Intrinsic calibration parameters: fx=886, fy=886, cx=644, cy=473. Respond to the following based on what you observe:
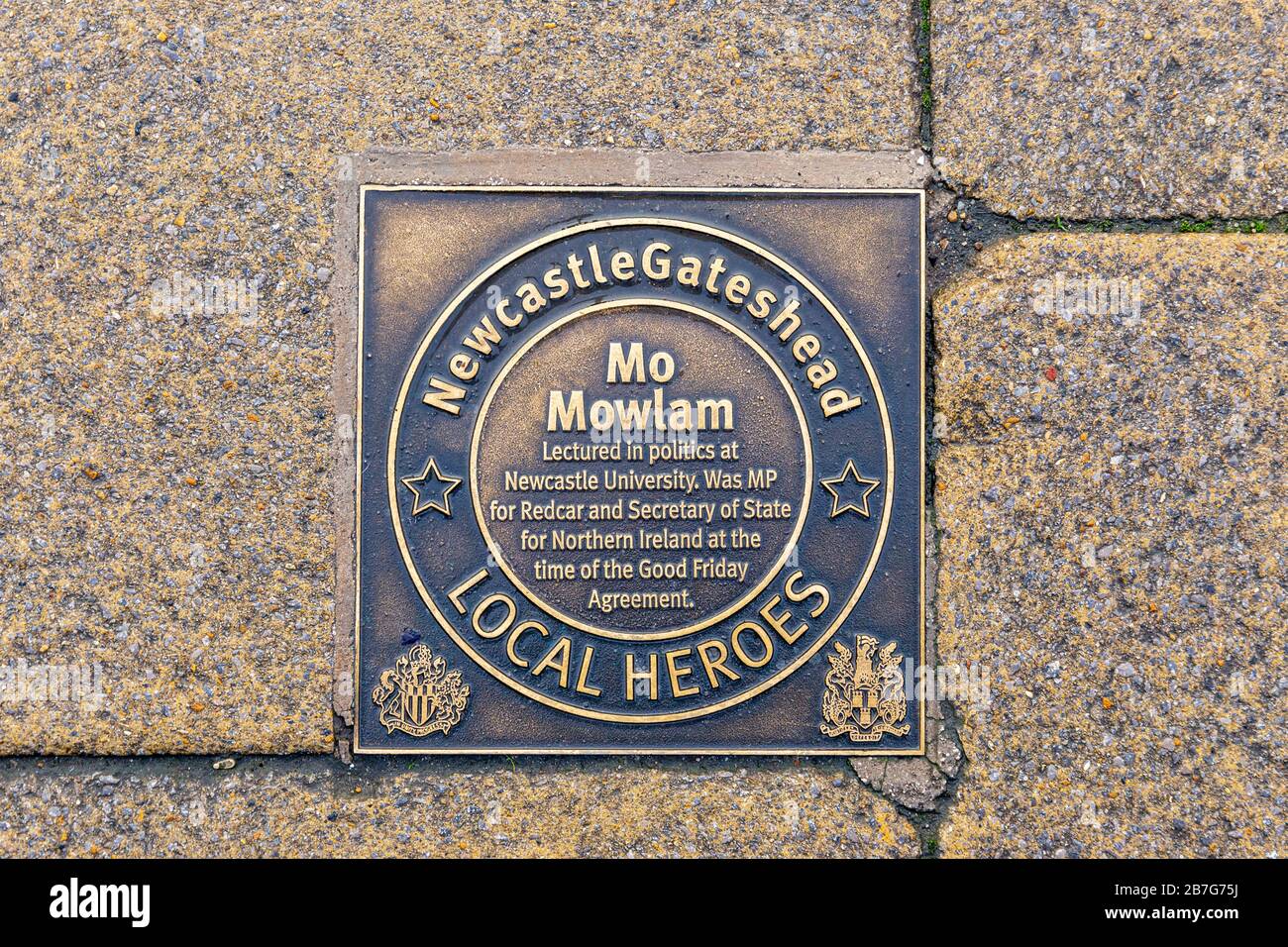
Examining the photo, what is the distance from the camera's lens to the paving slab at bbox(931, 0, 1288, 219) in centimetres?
240

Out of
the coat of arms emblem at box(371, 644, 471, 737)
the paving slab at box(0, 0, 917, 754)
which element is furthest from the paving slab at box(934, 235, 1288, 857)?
the coat of arms emblem at box(371, 644, 471, 737)

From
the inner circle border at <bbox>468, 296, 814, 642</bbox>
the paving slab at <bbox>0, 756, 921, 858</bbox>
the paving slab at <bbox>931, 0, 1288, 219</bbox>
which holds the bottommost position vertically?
the paving slab at <bbox>0, 756, 921, 858</bbox>

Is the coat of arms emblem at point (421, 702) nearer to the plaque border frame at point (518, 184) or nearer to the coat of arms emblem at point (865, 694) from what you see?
the plaque border frame at point (518, 184)

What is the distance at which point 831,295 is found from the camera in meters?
2.40

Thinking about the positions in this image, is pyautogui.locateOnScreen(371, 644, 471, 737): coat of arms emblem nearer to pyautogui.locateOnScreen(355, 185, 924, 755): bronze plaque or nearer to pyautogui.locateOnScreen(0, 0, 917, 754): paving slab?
pyautogui.locateOnScreen(355, 185, 924, 755): bronze plaque

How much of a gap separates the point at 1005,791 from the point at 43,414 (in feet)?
9.03

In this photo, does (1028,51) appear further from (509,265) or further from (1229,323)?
(509,265)

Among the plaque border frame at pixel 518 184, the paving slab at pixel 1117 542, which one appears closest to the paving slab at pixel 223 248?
the plaque border frame at pixel 518 184

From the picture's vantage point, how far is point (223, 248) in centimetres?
240

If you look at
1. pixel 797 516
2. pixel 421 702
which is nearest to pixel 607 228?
pixel 797 516

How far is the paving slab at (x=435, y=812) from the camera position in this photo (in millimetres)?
2314

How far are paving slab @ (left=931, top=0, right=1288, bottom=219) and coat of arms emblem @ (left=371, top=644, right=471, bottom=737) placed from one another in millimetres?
1950

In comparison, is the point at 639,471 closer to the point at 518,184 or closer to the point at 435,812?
the point at 518,184

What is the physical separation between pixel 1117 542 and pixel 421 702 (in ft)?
6.20
